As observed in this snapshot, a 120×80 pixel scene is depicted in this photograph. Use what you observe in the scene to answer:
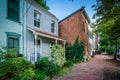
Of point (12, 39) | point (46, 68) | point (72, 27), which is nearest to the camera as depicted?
point (46, 68)

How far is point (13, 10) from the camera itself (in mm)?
13945

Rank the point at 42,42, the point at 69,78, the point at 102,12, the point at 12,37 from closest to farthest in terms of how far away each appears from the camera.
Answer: the point at 102,12
the point at 69,78
the point at 12,37
the point at 42,42

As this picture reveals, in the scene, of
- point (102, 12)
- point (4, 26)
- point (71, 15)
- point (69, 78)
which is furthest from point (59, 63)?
point (71, 15)

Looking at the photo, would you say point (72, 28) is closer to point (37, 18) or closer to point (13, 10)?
point (37, 18)

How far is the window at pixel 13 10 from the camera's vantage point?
13424mm

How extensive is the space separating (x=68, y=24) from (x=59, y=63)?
39.8ft

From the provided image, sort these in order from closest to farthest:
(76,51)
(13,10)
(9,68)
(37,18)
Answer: (9,68) < (13,10) < (37,18) < (76,51)

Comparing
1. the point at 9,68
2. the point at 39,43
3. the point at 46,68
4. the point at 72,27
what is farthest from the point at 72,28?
the point at 9,68

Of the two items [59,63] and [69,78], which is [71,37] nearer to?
[59,63]

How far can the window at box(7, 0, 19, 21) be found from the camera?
1342cm

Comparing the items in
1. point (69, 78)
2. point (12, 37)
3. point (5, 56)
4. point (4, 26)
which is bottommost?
point (69, 78)

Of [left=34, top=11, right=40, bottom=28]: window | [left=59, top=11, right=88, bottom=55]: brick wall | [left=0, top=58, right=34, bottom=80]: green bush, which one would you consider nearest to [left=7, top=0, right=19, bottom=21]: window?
[left=34, top=11, right=40, bottom=28]: window

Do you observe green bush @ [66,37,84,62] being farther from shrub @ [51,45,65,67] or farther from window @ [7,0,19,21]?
window @ [7,0,19,21]

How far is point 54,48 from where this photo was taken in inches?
627
